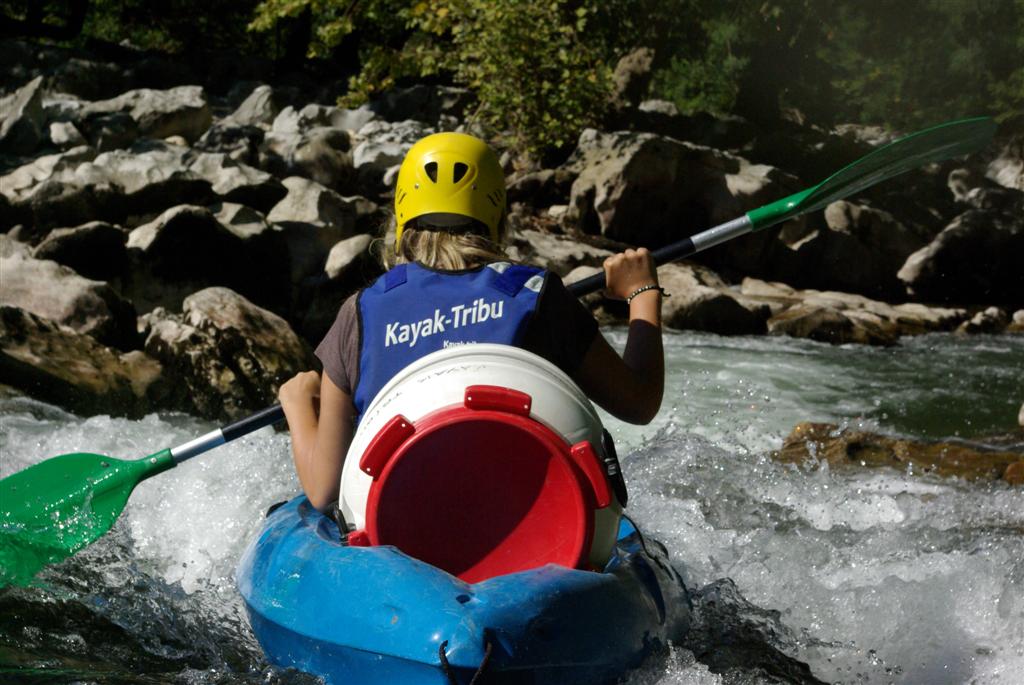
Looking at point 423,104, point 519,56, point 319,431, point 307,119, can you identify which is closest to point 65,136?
point 307,119

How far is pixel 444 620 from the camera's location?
187 cm

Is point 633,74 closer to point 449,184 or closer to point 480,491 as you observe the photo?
point 449,184

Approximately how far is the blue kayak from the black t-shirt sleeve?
41 centimetres

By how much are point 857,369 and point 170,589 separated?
631cm

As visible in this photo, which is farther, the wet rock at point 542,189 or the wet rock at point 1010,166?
the wet rock at point 1010,166

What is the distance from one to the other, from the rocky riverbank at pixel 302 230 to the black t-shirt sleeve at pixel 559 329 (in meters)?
4.07

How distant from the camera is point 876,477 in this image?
15.5 ft

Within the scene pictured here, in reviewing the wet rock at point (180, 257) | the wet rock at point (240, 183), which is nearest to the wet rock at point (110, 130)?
the wet rock at point (240, 183)

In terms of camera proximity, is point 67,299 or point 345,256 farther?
point 345,256

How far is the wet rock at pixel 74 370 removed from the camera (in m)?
5.57

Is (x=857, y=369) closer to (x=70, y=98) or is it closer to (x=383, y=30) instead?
(x=70, y=98)

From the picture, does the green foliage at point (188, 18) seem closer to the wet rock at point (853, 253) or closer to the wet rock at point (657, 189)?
the wet rock at point (657, 189)

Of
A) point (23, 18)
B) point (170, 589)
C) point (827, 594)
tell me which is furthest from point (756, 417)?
point (23, 18)

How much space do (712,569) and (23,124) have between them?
404 inches
